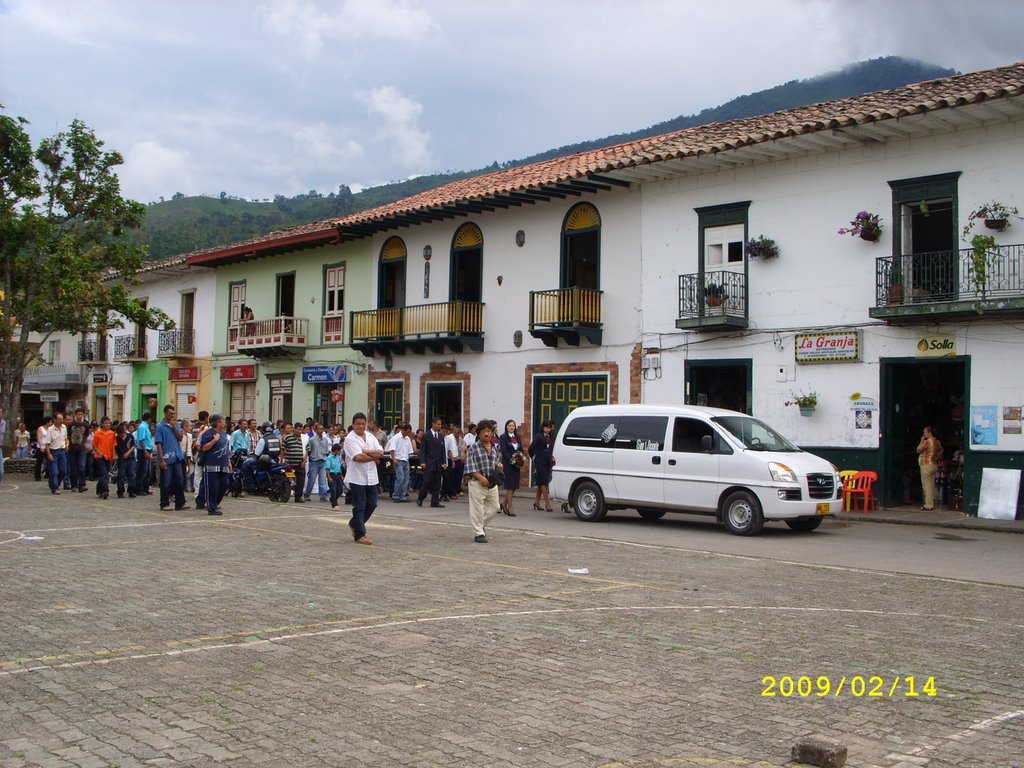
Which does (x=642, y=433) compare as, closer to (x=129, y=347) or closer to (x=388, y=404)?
(x=388, y=404)

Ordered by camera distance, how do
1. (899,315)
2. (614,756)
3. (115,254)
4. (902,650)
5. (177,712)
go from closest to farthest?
(614,756)
(177,712)
(902,650)
(899,315)
(115,254)

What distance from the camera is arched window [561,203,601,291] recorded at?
25.3m

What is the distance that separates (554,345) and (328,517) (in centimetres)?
944

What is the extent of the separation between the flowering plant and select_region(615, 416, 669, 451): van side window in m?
4.86

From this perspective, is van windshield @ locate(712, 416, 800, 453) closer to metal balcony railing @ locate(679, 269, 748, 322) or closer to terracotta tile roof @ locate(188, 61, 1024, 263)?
metal balcony railing @ locate(679, 269, 748, 322)

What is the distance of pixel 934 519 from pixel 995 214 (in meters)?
5.38

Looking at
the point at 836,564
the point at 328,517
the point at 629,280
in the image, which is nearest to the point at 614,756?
the point at 836,564

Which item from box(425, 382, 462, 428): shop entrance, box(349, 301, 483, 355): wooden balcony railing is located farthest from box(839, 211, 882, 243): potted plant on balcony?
box(425, 382, 462, 428): shop entrance

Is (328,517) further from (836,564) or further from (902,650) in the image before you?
(902,650)

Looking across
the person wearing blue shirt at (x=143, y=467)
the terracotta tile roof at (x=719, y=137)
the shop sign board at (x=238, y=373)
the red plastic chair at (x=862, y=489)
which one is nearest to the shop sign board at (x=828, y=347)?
the red plastic chair at (x=862, y=489)

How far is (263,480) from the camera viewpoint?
2258 cm

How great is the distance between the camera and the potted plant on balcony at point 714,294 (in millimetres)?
21984

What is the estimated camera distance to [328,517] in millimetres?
Result: 17734
